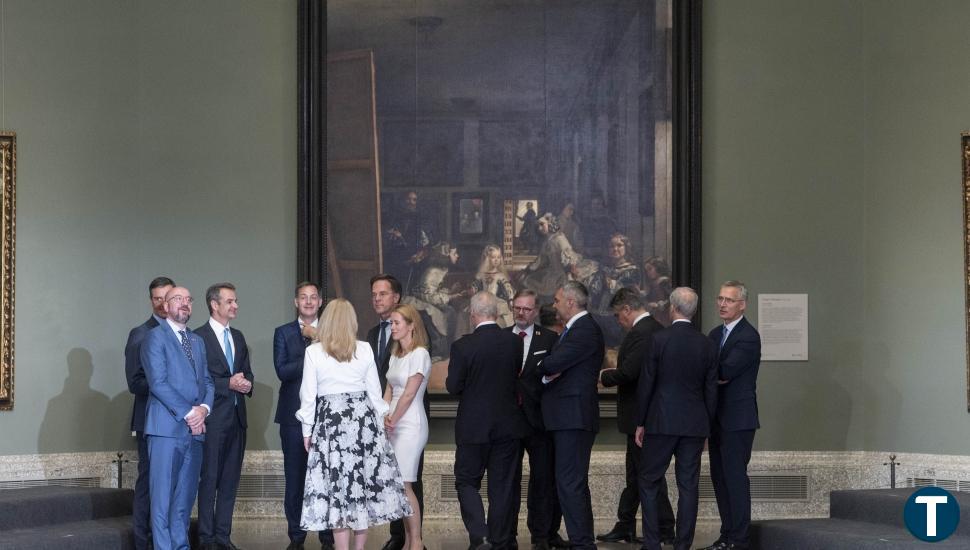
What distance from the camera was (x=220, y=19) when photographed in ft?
34.3

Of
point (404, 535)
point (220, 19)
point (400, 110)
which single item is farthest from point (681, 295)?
point (220, 19)

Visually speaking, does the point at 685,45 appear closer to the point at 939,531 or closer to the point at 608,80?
the point at 608,80

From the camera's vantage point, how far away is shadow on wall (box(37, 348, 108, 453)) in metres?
9.59

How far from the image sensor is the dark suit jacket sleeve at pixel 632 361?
8.66 m

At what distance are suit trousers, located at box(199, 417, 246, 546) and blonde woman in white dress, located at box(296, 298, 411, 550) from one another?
1094mm

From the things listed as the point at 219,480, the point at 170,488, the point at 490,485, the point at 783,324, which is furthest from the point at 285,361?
the point at 783,324

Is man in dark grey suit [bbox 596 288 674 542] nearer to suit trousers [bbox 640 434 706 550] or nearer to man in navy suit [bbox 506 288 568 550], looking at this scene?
suit trousers [bbox 640 434 706 550]

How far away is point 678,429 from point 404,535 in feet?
6.67

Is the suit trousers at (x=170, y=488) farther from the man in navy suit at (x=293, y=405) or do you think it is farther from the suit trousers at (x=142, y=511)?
the man in navy suit at (x=293, y=405)

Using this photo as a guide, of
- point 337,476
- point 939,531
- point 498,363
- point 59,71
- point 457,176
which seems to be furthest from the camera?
point 457,176

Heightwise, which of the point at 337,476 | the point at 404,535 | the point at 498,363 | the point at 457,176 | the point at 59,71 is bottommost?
the point at 404,535

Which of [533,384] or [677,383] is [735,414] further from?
[533,384]

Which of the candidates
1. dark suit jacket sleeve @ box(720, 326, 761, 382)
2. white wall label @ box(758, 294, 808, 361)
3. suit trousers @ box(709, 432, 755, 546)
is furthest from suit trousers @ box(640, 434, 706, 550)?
white wall label @ box(758, 294, 808, 361)

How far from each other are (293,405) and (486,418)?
1.46m
